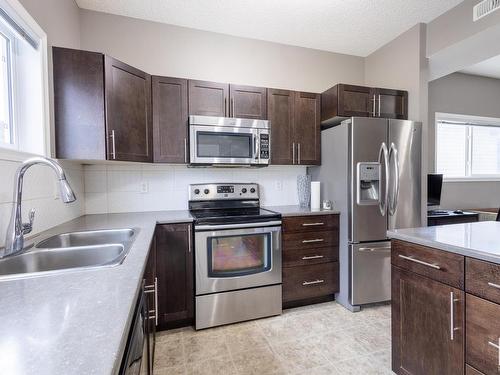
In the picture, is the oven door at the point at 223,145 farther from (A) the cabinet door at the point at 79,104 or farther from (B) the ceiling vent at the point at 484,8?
(B) the ceiling vent at the point at 484,8

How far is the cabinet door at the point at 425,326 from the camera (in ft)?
3.87

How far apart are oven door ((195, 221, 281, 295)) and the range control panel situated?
23.4 inches

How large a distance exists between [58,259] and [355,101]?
2.74 metres

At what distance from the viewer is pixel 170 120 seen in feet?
7.75

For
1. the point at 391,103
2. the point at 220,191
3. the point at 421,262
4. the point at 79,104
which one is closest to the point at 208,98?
the point at 220,191

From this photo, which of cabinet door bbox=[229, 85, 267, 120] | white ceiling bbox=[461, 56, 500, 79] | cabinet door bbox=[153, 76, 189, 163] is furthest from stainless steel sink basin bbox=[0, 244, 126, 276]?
white ceiling bbox=[461, 56, 500, 79]

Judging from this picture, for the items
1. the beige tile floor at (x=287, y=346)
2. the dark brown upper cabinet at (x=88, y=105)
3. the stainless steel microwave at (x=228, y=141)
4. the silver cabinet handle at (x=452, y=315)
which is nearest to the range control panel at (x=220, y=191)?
the stainless steel microwave at (x=228, y=141)

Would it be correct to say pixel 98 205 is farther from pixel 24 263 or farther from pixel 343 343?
pixel 343 343

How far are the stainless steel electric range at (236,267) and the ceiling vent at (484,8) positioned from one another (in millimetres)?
2396

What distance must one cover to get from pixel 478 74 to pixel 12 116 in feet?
18.1

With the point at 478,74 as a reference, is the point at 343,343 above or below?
below

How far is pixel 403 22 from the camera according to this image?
260 centimetres

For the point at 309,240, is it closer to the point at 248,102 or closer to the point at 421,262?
the point at 421,262

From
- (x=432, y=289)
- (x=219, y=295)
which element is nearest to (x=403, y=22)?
(x=432, y=289)
